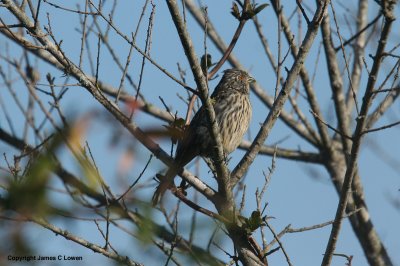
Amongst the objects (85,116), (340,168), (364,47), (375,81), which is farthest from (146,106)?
(85,116)

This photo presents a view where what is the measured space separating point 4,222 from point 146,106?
22.4 feet

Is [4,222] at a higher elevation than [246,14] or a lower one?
lower

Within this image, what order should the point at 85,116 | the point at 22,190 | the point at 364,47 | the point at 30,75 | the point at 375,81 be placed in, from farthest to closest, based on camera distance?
the point at 364,47 → the point at 30,75 → the point at 375,81 → the point at 85,116 → the point at 22,190

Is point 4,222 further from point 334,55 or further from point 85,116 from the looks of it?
point 334,55

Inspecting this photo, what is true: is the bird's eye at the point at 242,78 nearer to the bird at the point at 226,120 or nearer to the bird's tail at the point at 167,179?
the bird at the point at 226,120

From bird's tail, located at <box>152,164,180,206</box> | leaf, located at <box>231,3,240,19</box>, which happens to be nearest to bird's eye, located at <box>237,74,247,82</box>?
bird's tail, located at <box>152,164,180,206</box>

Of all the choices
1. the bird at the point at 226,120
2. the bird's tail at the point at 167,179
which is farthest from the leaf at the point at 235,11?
the bird at the point at 226,120

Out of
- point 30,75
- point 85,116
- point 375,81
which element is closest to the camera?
point 85,116

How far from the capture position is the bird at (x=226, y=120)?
20.8 feet

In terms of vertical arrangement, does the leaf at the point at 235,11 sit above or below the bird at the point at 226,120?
below

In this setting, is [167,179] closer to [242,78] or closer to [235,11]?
[235,11]

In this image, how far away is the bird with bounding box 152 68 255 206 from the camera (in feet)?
20.8

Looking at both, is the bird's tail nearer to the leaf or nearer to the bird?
the bird

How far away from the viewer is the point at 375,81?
3.96 meters
